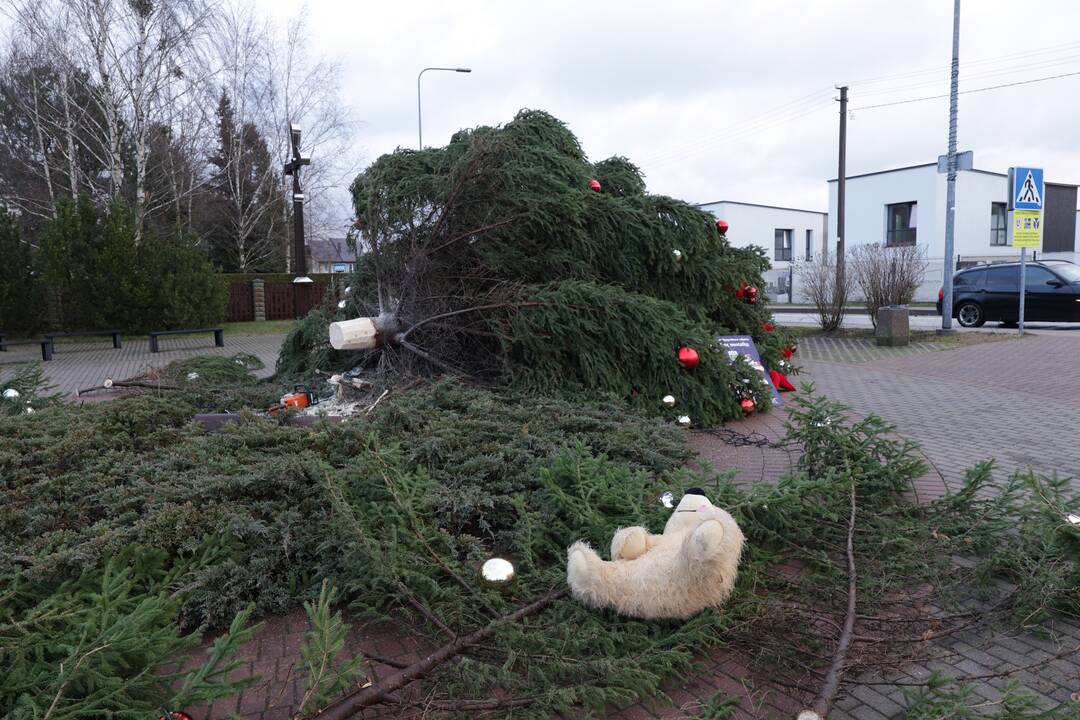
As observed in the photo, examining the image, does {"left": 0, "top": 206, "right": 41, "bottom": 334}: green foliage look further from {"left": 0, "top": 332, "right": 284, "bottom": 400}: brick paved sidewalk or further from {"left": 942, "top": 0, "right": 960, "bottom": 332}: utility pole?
{"left": 942, "top": 0, "right": 960, "bottom": 332}: utility pole

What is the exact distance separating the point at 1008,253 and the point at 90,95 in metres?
43.2

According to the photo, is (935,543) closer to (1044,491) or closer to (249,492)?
(1044,491)

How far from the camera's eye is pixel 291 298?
25.4 m

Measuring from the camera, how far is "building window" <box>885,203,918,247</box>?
130 ft

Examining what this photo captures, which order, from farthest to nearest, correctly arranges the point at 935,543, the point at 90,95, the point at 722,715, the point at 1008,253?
1. the point at 1008,253
2. the point at 90,95
3. the point at 935,543
4. the point at 722,715

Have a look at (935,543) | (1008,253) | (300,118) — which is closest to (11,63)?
(300,118)

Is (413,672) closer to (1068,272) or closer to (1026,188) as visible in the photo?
(1026,188)

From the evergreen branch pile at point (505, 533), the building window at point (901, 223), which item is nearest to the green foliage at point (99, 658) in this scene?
the evergreen branch pile at point (505, 533)

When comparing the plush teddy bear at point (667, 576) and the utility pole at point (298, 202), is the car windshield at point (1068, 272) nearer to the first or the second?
the utility pole at point (298, 202)

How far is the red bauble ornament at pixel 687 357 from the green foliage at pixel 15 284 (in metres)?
16.9

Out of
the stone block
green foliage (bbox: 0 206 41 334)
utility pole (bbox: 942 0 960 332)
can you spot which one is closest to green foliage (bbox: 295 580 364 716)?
the stone block

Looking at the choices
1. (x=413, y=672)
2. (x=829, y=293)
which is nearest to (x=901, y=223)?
(x=829, y=293)

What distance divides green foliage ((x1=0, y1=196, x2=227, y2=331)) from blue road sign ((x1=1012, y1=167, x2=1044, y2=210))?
1824cm

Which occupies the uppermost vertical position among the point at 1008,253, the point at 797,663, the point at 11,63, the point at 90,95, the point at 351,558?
the point at 11,63
